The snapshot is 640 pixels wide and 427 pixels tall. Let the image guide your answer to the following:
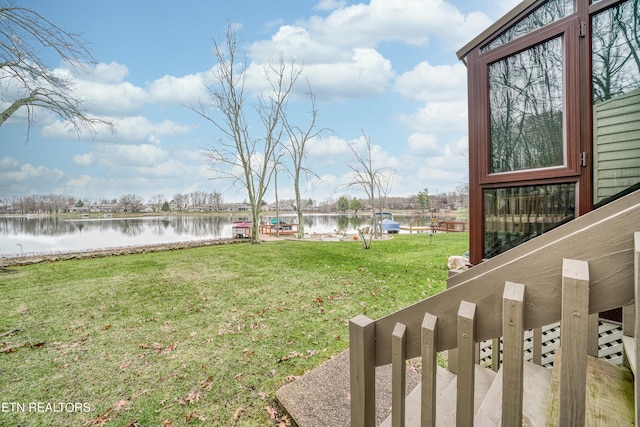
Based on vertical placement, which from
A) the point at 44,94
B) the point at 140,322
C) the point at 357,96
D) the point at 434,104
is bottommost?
the point at 140,322

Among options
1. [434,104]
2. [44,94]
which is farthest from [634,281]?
[434,104]

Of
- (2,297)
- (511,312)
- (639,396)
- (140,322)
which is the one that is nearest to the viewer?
(639,396)

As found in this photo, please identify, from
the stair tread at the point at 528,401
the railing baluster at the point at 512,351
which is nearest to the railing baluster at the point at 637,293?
the railing baluster at the point at 512,351

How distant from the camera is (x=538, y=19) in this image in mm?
2676

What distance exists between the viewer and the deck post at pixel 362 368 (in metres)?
1.20

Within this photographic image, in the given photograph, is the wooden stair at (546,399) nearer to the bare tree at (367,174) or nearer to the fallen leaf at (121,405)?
the fallen leaf at (121,405)

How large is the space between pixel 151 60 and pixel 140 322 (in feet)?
56.6

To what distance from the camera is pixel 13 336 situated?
11.4ft

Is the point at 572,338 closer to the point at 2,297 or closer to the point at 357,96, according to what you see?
the point at 2,297

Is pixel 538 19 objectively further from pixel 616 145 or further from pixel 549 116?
pixel 616 145

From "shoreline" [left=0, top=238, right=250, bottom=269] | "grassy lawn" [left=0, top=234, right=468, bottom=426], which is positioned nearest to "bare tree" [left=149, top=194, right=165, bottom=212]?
"shoreline" [left=0, top=238, right=250, bottom=269]

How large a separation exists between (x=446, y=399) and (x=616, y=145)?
258 centimetres

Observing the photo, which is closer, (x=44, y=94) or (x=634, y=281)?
(x=634, y=281)

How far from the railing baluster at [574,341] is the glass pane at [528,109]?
2552mm
